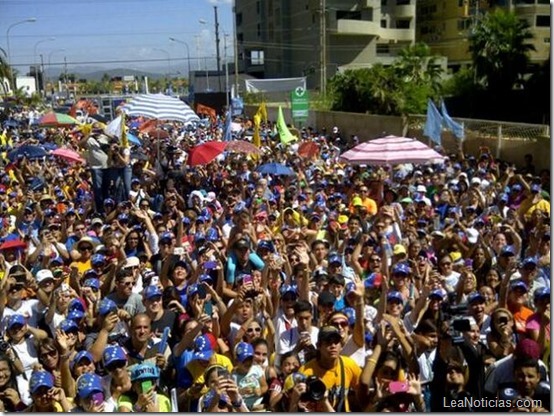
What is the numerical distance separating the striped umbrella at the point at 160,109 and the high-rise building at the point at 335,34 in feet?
109

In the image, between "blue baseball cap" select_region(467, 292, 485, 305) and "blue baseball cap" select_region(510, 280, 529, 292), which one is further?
"blue baseball cap" select_region(510, 280, 529, 292)

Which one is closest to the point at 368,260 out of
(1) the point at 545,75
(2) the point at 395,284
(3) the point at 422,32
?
(2) the point at 395,284

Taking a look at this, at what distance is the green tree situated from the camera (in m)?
29.4

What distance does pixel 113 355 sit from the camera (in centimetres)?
419

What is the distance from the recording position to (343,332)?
4.63 m

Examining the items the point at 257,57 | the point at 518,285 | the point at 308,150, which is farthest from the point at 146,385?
the point at 257,57

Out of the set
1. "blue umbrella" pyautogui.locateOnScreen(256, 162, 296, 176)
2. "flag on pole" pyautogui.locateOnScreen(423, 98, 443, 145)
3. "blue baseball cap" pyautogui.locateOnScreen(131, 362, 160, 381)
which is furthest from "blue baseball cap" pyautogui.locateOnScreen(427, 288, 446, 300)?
"flag on pole" pyautogui.locateOnScreen(423, 98, 443, 145)

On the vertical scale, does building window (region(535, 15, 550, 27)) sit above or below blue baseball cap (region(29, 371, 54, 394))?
above

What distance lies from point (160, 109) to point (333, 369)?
9034mm

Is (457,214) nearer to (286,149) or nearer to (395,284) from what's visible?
(395,284)

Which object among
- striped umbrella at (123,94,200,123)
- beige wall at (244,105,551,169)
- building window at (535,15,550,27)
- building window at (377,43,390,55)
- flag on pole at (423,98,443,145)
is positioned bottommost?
beige wall at (244,105,551,169)

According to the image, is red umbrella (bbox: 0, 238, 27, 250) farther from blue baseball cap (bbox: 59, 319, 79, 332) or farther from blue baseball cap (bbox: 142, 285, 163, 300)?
blue baseball cap (bbox: 59, 319, 79, 332)

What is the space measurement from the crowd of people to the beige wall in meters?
4.83

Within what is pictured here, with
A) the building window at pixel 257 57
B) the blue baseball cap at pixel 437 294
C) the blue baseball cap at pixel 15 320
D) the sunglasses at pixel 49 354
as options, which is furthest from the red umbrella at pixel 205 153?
the building window at pixel 257 57
